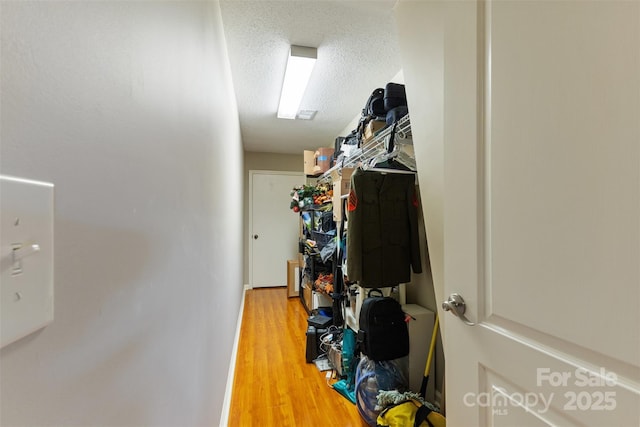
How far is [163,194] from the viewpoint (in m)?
0.70

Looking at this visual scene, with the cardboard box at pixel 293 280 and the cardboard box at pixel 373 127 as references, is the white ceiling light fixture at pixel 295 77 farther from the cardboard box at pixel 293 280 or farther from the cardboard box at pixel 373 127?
the cardboard box at pixel 293 280

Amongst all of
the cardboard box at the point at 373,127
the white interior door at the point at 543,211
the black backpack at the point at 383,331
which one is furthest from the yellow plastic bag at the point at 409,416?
the cardboard box at the point at 373,127

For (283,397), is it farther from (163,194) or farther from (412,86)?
(412,86)

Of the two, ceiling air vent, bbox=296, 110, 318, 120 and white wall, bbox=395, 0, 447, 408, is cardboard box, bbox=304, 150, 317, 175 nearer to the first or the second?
ceiling air vent, bbox=296, 110, 318, 120

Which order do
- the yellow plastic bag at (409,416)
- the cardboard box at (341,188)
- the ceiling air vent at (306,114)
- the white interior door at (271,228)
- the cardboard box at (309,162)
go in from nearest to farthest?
the yellow plastic bag at (409,416)
the cardboard box at (341,188)
the ceiling air vent at (306,114)
the cardboard box at (309,162)
the white interior door at (271,228)

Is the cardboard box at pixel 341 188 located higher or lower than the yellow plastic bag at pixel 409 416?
higher

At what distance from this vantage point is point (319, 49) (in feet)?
6.54

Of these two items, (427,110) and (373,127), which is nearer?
(427,110)

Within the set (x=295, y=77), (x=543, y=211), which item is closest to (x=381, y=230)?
(x=543, y=211)

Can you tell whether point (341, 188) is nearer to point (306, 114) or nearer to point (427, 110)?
point (427, 110)

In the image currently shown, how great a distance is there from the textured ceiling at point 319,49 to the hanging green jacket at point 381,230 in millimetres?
934

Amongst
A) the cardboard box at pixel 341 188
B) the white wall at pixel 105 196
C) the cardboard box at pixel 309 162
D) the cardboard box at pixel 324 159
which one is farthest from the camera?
the cardboard box at pixel 309 162

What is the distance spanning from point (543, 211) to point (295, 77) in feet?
6.92

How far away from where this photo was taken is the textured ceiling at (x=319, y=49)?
1643mm
